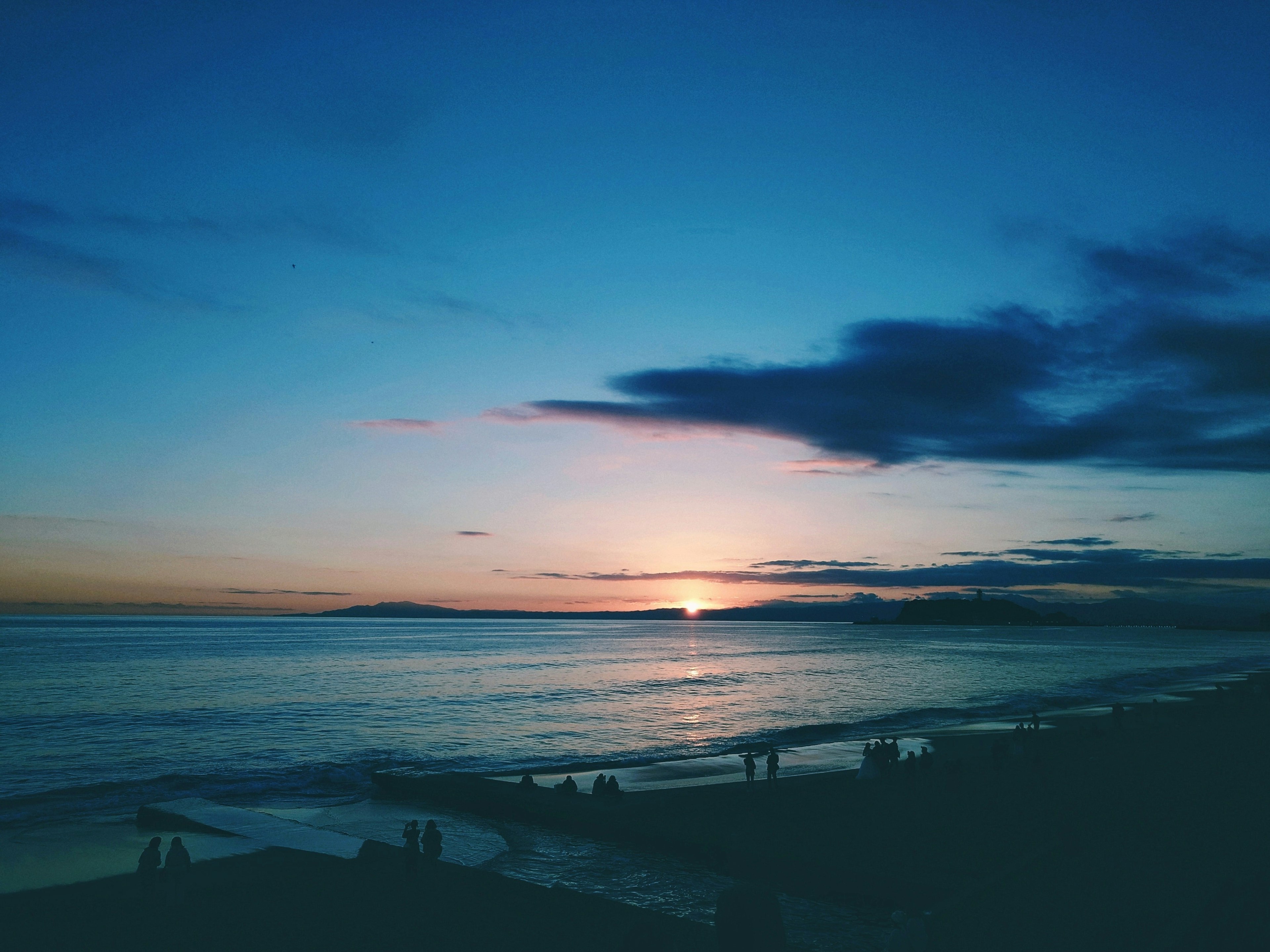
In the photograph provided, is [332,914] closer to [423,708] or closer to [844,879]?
[844,879]

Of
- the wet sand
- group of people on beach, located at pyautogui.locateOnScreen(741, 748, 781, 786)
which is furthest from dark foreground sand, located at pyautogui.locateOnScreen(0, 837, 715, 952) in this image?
group of people on beach, located at pyautogui.locateOnScreen(741, 748, 781, 786)

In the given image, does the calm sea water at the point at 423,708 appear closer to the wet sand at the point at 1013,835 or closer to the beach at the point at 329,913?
the beach at the point at 329,913

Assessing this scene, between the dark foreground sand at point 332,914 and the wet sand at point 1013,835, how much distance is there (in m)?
4.88

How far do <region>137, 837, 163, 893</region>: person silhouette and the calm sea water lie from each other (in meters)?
12.9

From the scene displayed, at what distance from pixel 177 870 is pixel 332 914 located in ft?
14.2

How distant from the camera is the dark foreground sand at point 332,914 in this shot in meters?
14.5

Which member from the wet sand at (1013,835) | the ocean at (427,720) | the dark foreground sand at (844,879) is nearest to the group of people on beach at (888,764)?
the wet sand at (1013,835)

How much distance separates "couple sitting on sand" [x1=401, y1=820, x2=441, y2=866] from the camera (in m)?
17.9

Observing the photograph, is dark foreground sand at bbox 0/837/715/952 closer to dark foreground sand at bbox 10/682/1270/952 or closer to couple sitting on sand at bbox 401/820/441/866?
dark foreground sand at bbox 10/682/1270/952

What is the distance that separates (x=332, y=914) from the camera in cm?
1591

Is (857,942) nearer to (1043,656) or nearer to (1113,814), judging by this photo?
(1113,814)

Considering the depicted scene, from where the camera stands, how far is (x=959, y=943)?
1252 cm

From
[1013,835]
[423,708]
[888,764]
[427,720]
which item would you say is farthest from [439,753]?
[1013,835]

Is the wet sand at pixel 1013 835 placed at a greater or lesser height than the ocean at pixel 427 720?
greater
